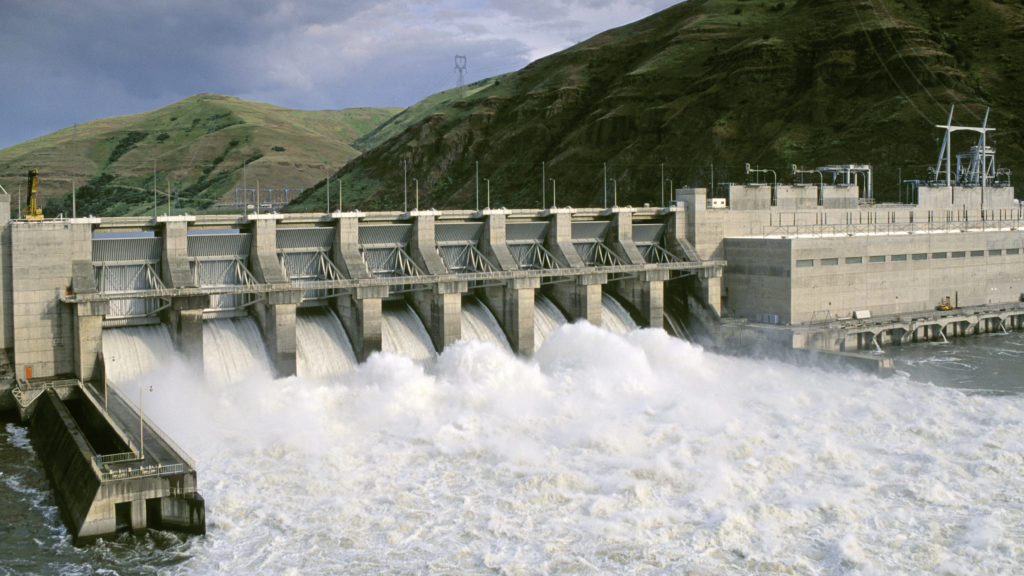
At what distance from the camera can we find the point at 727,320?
2079 inches

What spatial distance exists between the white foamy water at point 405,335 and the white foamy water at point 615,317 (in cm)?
1093

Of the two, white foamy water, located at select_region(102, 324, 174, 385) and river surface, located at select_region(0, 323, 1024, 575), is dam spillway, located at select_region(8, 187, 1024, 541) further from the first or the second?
river surface, located at select_region(0, 323, 1024, 575)

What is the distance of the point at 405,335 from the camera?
45406mm

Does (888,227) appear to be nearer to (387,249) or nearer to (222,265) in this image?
(387,249)

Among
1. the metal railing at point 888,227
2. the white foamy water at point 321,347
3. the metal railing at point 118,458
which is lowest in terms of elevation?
the metal railing at point 118,458

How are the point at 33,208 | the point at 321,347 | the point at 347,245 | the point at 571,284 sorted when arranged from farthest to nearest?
the point at 571,284 < the point at 347,245 < the point at 321,347 < the point at 33,208

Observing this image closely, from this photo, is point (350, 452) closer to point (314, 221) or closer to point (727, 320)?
point (314, 221)

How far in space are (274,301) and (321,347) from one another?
12.0ft

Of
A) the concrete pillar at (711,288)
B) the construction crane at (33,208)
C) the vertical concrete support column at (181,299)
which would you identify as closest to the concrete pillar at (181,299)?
the vertical concrete support column at (181,299)

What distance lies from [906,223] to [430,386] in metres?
42.7

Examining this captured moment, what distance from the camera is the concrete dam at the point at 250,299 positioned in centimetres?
2877

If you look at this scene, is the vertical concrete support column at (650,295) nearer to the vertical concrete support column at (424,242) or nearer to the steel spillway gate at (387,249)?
the vertical concrete support column at (424,242)

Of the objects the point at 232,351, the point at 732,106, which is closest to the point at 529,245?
the point at 232,351

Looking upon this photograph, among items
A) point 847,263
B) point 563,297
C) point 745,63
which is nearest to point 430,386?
point 563,297
